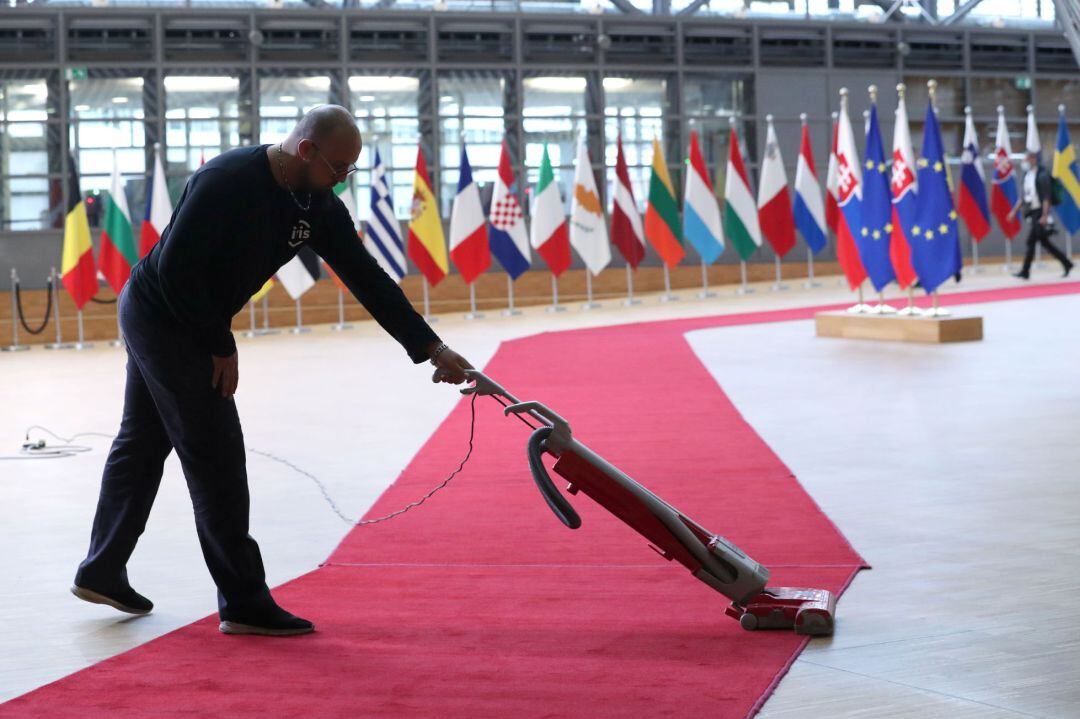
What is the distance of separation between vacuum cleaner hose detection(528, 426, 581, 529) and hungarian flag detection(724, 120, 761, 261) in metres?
15.4

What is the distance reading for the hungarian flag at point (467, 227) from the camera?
17500 mm

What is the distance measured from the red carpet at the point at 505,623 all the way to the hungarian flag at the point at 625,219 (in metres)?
12.3

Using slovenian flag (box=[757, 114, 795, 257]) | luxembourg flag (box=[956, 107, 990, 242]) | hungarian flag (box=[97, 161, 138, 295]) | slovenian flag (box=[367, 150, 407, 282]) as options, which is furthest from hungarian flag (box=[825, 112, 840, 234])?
hungarian flag (box=[97, 161, 138, 295])

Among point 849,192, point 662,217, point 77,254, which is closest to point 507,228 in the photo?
point 662,217

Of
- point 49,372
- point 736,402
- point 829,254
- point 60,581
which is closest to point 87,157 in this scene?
point 49,372

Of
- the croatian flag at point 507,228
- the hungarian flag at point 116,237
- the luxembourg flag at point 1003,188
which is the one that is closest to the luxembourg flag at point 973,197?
the luxembourg flag at point 1003,188

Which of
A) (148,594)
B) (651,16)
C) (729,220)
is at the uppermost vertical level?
(651,16)

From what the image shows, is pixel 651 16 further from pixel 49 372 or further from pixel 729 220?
pixel 49 372

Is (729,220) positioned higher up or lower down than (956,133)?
lower down

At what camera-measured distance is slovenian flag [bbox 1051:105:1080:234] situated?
67.7 feet

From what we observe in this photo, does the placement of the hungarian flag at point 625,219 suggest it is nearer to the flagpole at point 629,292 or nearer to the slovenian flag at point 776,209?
the flagpole at point 629,292

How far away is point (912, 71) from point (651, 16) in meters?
5.40

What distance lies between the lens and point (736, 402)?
845 centimetres

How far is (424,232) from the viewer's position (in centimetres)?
1744
